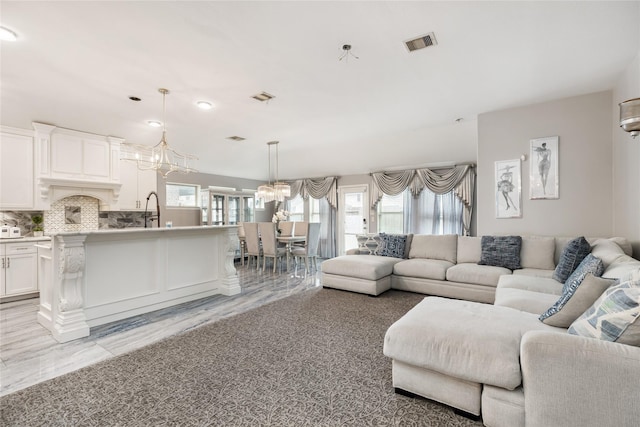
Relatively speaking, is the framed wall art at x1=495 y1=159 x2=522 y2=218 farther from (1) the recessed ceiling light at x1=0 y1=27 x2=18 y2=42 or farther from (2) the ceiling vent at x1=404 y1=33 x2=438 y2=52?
(1) the recessed ceiling light at x1=0 y1=27 x2=18 y2=42

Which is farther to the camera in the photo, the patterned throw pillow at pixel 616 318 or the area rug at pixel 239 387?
the area rug at pixel 239 387

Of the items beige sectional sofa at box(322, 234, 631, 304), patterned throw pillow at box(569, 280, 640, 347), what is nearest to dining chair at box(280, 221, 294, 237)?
beige sectional sofa at box(322, 234, 631, 304)

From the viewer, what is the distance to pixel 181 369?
7.42 feet

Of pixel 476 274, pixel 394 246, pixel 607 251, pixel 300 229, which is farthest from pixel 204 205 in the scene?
pixel 607 251

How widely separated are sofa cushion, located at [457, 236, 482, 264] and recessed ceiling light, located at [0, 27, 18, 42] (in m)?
5.55

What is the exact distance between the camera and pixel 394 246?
496 centimetres

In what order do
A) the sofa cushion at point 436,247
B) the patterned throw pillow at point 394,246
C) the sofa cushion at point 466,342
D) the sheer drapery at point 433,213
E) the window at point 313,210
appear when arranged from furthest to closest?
1. the window at point 313,210
2. the sheer drapery at point 433,213
3. the patterned throw pillow at point 394,246
4. the sofa cushion at point 436,247
5. the sofa cushion at point 466,342

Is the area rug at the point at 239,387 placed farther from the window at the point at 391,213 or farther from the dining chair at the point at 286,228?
the dining chair at the point at 286,228

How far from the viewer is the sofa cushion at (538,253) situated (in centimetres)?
378

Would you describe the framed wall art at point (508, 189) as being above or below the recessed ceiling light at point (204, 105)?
below

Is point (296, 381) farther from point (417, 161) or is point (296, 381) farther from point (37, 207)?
point (417, 161)

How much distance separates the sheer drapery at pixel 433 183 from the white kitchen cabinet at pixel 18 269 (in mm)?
6419

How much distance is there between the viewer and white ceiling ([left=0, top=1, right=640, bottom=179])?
223cm

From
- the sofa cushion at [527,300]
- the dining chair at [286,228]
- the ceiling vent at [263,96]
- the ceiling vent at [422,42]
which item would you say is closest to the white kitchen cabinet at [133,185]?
the dining chair at [286,228]
